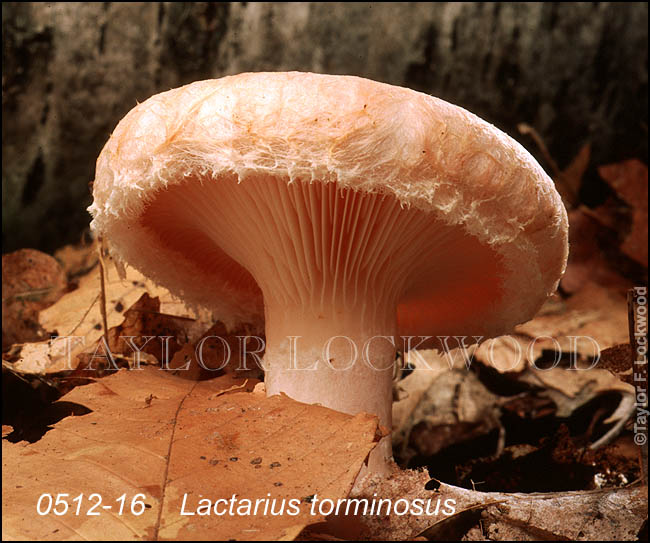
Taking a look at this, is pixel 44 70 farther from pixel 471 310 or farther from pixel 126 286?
pixel 471 310

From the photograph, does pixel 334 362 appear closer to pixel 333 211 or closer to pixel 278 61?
pixel 333 211

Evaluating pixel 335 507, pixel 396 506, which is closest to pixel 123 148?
pixel 335 507

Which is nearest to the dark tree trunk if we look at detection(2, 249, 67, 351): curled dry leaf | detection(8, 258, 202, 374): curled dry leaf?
detection(2, 249, 67, 351): curled dry leaf

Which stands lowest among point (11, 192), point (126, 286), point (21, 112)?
point (126, 286)

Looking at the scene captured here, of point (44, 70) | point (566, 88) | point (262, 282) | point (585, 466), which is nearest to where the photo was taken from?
point (262, 282)

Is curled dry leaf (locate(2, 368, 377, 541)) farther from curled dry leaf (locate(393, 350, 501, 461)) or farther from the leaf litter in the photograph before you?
curled dry leaf (locate(393, 350, 501, 461))

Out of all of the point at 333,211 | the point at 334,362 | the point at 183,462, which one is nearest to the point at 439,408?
the point at 334,362

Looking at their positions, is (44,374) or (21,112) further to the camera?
(21,112)
